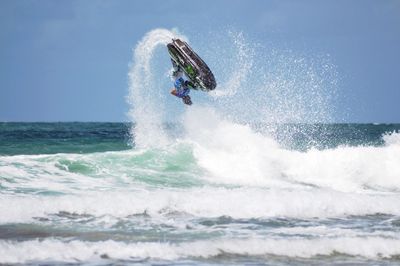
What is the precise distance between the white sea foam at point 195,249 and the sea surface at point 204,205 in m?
0.02

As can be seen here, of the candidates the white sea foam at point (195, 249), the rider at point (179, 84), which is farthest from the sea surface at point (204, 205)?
the rider at point (179, 84)

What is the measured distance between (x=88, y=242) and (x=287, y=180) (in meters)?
13.5

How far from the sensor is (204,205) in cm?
1574

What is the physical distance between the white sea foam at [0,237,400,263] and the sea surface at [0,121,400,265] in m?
0.02

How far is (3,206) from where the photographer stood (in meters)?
14.5

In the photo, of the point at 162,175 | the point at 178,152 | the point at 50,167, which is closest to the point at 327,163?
the point at 178,152

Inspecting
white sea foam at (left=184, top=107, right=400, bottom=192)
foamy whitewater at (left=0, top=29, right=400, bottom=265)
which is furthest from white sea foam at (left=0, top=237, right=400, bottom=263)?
white sea foam at (left=184, top=107, right=400, bottom=192)

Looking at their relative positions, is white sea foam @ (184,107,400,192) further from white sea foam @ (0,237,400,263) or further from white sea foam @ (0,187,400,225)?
white sea foam @ (0,237,400,263)

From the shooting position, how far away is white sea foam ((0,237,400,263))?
10.7m

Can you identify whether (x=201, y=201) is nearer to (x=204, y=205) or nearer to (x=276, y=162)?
(x=204, y=205)

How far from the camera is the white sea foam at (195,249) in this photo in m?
10.7

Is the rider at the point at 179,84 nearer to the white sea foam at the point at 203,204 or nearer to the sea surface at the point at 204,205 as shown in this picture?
the sea surface at the point at 204,205

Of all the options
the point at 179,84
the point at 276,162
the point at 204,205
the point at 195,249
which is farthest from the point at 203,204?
the point at 276,162

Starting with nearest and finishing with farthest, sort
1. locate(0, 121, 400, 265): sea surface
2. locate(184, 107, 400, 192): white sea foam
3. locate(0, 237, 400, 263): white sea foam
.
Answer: locate(0, 237, 400, 263): white sea foam < locate(0, 121, 400, 265): sea surface < locate(184, 107, 400, 192): white sea foam
